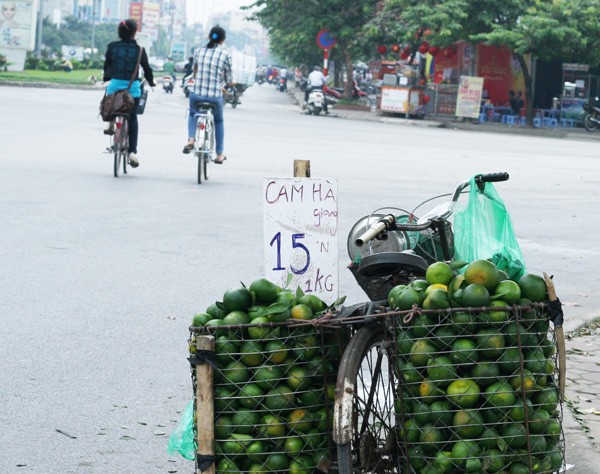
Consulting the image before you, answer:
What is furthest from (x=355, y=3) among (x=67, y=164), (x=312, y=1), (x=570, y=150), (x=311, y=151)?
(x=67, y=164)

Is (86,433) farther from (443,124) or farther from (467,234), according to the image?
Answer: (443,124)

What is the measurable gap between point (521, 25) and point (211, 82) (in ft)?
77.8

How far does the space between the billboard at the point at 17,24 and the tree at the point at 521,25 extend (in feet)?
94.9

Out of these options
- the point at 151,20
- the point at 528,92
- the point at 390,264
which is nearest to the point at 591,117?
the point at 528,92

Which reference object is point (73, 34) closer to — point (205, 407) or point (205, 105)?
point (205, 105)

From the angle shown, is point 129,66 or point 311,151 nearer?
point 129,66

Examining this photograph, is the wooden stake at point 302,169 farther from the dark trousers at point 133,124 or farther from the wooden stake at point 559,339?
the dark trousers at point 133,124

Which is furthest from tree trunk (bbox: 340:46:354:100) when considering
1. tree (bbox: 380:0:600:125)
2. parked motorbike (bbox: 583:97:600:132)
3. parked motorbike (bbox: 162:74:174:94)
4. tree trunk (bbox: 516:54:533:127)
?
parked motorbike (bbox: 583:97:600:132)

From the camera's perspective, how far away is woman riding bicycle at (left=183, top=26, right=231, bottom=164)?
584 inches

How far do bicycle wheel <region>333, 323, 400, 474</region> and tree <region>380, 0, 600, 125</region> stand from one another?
3294 cm

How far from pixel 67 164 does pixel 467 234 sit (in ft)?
41.8

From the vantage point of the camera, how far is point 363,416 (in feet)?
12.3

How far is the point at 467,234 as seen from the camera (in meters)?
4.21

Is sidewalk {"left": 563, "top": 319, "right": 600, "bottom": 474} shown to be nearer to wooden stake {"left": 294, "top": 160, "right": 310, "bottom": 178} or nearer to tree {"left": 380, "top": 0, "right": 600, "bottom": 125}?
wooden stake {"left": 294, "top": 160, "right": 310, "bottom": 178}
